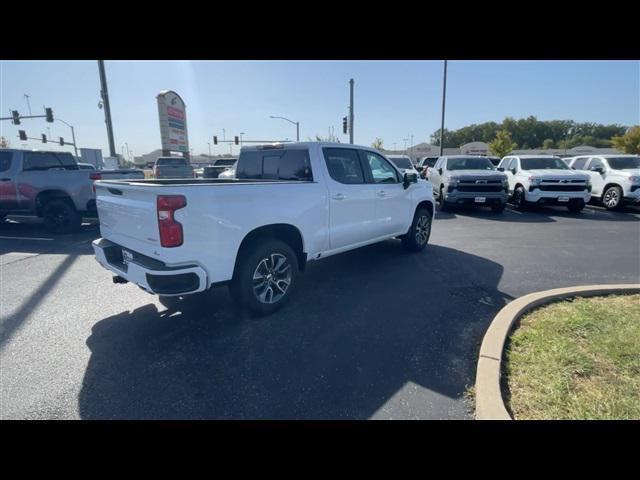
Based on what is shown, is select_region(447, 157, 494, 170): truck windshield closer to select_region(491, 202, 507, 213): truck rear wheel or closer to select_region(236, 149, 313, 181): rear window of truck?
select_region(491, 202, 507, 213): truck rear wheel

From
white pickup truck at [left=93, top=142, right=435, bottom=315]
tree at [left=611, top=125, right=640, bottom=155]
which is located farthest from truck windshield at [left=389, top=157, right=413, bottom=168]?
tree at [left=611, top=125, right=640, bottom=155]

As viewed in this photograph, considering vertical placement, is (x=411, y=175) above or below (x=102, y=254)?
above

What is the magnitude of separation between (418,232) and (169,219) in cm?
487

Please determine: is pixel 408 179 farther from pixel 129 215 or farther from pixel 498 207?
pixel 498 207

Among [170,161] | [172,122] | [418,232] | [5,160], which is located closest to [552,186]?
[418,232]

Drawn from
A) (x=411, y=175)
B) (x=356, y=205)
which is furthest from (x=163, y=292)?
(x=411, y=175)

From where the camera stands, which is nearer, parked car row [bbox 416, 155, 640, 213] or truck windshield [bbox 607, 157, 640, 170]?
parked car row [bbox 416, 155, 640, 213]

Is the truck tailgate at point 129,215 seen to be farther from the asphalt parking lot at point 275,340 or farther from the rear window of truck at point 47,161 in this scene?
the rear window of truck at point 47,161

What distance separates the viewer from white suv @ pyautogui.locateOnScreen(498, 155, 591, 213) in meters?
10.7

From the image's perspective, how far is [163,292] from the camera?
9.47 feet

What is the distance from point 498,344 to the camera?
2.95 m

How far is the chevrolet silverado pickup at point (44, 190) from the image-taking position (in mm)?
7914
